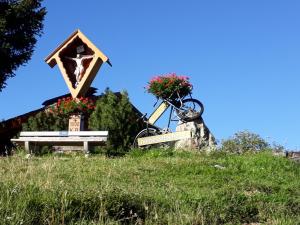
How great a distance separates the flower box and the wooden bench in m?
4.30

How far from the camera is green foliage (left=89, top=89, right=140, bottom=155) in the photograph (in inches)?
832

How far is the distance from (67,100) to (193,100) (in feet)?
14.8

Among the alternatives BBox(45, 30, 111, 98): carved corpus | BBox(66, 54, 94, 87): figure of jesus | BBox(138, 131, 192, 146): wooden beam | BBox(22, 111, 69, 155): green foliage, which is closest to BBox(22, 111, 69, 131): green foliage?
BBox(22, 111, 69, 155): green foliage

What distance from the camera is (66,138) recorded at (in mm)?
18547

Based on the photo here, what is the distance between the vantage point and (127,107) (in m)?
22.0

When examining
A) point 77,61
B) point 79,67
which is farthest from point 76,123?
point 77,61

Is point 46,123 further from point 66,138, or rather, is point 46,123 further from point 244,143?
point 244,143

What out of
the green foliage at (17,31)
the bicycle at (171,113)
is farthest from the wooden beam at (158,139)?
the green foliage at (17,31)

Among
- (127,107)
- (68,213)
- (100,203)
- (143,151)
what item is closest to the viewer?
(68,213)

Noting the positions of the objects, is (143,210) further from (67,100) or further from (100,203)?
(67,100)

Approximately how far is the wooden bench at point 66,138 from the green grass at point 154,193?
143 inches

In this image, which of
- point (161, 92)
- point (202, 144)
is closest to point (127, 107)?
point (161, 92)

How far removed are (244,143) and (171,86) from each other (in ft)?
10.9

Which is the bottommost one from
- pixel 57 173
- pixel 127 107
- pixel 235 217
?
pixel 235 217
